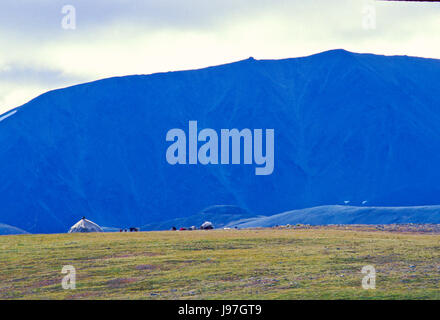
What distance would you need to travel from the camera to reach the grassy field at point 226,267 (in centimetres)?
2809

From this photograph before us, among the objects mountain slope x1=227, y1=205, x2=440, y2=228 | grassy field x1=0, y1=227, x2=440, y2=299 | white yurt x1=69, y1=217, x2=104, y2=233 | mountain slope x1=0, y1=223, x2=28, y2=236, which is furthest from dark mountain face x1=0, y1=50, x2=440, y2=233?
grassy field x1=0, y1=227, x2=440, y2=299

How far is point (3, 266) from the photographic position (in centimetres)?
3794

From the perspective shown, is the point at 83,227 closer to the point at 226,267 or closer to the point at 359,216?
the point at 226,267

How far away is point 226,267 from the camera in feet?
113

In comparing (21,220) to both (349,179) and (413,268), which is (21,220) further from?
(413,268)

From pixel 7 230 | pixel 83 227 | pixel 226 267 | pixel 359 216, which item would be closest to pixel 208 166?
pixel 7 230

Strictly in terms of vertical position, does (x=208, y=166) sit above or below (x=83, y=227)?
above

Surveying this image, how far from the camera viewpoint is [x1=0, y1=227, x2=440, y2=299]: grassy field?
2809cm

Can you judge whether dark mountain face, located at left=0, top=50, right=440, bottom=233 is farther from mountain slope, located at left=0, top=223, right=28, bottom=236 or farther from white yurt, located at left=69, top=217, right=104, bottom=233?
white yurt, located at left=69, top=217, right=104, bottom=233

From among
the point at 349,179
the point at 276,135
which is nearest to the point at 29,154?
the point at 276,135

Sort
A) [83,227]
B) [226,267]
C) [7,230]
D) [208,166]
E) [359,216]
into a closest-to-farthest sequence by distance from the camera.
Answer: [226,267], [83,227], [359,216], [7,230], [208,166]

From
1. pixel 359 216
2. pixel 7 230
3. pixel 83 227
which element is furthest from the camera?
pixel 7 230

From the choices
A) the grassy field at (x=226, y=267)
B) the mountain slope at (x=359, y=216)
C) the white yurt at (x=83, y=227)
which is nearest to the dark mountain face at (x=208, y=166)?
the mountain slope at (x=359, y=216)

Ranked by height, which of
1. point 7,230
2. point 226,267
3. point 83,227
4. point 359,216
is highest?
point 7,230
